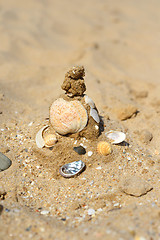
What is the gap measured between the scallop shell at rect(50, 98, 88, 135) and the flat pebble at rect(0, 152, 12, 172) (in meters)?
0.73

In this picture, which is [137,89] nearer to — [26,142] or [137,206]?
[26,142]

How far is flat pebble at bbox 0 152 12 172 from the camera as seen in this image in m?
2.94

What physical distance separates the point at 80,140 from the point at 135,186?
3.05 ft

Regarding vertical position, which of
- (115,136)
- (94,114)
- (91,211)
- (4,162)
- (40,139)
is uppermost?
(94,114)

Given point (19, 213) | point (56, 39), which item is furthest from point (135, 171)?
point (56, 39)

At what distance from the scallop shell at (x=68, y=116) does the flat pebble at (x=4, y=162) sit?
2.39ft

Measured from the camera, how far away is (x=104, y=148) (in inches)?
120

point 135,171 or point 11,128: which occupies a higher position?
point 135,171

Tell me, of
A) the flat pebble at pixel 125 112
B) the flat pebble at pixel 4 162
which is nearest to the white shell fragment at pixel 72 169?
the flat pebble at pixel 4 162

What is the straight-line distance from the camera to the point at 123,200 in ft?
8.57

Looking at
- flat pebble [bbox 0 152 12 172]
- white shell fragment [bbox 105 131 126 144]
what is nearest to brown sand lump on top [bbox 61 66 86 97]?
white shell fragment [bbox 105 131 126 144]

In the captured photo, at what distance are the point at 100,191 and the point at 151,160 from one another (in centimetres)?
92

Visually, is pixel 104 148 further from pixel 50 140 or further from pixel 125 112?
pixel 125 112

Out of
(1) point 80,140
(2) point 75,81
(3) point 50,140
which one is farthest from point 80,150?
(2) point 75,81
